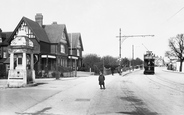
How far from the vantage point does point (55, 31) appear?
4491cm

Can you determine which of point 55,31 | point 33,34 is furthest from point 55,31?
point 33,34

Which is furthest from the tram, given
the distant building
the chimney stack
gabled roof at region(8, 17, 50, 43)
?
the chimney stack

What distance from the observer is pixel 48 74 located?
1184 inches

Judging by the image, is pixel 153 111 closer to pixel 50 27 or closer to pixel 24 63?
pixel 24 63

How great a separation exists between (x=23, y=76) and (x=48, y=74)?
42.7 ft

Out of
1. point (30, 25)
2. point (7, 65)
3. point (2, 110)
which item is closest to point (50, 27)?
point (30, 25)

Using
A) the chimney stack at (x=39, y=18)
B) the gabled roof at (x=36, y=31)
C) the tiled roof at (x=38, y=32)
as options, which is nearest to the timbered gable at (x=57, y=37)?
the tiled roof at (x=38, y=32)

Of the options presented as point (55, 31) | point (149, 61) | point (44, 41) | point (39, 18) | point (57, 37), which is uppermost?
point (39, 18)

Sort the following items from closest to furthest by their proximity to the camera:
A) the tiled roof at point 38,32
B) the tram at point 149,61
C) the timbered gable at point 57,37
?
the tiled roof at point 38,32, the tram at point 149,61, the timbered gable at point 57,37

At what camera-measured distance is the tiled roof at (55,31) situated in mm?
43500

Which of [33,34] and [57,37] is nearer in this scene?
[33,34]

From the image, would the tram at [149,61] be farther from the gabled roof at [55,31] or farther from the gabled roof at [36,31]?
the gabled roof at [36,31]

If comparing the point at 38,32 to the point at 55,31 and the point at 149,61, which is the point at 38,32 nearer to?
the point at 55,31

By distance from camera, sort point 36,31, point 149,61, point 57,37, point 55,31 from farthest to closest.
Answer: point 55,31, point 57,37, point 149,61, point 36,31
